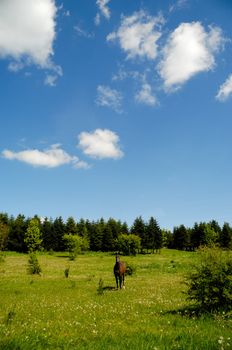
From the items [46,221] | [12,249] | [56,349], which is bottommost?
[56,349]

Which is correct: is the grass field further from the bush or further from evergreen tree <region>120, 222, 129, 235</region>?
evergreen tree <region>120, 222, 129, 235</region>

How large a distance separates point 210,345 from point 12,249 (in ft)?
424

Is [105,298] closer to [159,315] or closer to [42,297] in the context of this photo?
[42,297]

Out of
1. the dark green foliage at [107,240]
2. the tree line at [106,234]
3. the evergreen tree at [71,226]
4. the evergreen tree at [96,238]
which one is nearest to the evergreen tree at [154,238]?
the tree line at [106,234]

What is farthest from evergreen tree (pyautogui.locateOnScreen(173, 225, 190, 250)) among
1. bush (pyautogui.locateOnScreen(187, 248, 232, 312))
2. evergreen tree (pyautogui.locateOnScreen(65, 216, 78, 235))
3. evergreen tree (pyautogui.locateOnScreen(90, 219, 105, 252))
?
bush (pyautogui.locateOnScreen(187, 248, 232, 312))

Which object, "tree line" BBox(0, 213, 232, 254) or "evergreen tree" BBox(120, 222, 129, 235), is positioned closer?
"tree line" BBox(0, 213, 232, 254)

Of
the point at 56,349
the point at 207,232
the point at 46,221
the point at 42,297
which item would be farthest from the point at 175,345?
the point at 46,221

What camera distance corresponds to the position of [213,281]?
52.8ft

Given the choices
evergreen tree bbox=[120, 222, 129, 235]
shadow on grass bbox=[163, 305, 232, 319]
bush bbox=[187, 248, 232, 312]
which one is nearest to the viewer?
shadow on grass bbox=[163, 305, 232, 319]

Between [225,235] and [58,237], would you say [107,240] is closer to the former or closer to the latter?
[58,237]

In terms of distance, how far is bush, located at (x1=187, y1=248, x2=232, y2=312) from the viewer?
15.9m

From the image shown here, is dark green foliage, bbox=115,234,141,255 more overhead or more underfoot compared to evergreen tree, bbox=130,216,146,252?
more underfoot

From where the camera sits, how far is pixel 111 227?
451 feet

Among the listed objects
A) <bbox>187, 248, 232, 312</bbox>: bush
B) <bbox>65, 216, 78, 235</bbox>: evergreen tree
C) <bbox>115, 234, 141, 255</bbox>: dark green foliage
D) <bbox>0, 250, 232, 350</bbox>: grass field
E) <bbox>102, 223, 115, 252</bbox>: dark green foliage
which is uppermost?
<bbox>65, 216, 78, 235</bbox>: evergreen tree
